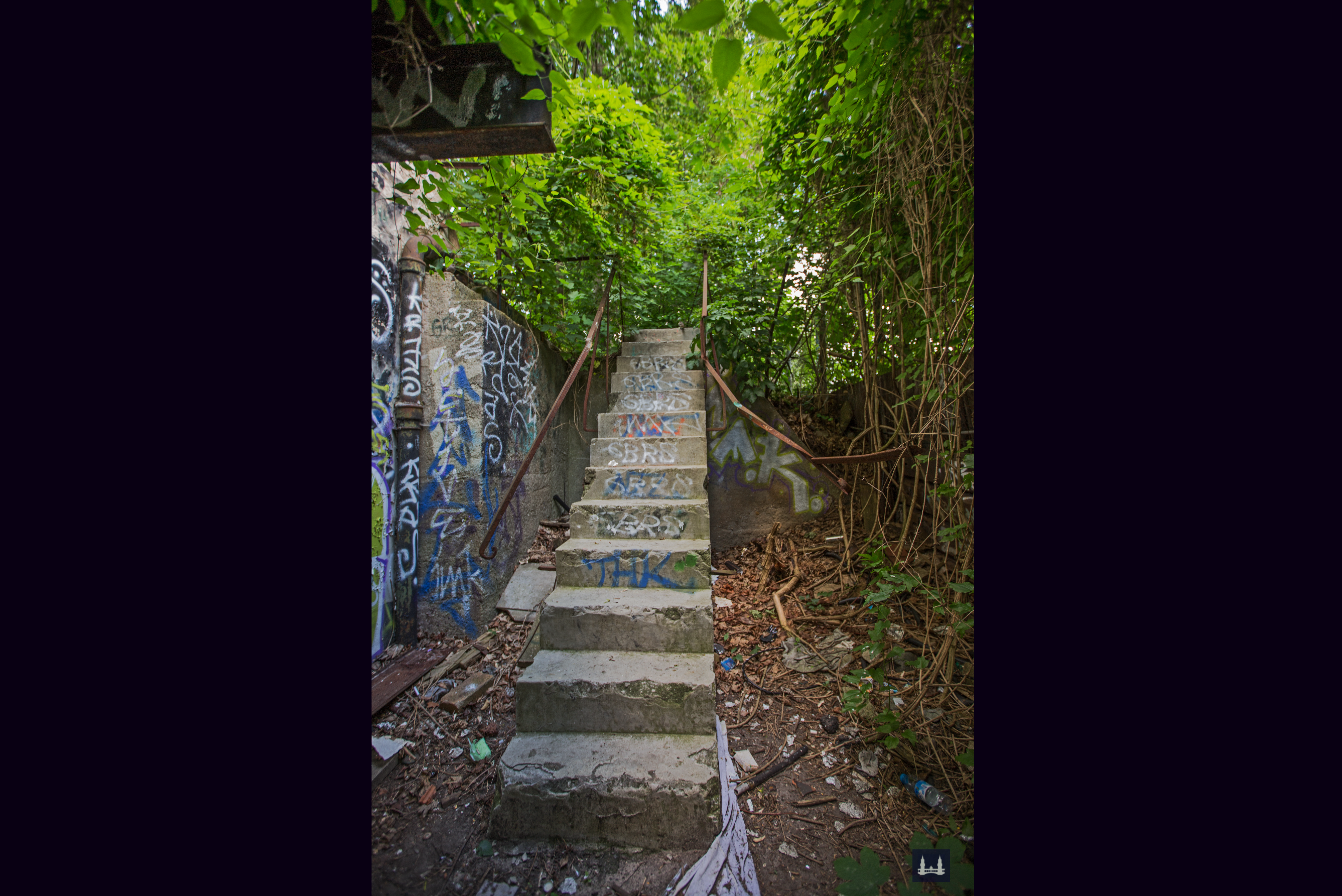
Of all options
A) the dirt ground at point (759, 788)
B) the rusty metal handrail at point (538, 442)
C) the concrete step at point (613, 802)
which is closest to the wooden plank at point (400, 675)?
the dirt ground at point (759, 788)

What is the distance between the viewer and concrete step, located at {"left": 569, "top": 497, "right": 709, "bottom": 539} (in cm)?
271

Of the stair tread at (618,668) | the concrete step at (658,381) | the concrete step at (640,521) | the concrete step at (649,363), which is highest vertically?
the concrete step at (649,363)

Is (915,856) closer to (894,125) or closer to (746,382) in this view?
(894,125)

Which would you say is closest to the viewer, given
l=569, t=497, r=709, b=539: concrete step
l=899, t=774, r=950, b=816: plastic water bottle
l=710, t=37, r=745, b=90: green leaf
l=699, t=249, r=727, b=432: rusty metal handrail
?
l=710, t=37, r=745, b=90: green leaf

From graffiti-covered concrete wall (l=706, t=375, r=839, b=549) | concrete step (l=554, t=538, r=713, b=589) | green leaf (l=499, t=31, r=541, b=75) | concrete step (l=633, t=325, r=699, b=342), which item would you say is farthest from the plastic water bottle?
concrete step (l=633, t=325, r=699, b=342)

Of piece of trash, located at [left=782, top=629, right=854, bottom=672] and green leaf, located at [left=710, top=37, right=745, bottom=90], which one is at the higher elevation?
green leaf, located at [left=710, top=37, right=745, bottom=90]

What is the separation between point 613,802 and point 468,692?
49.6 inches

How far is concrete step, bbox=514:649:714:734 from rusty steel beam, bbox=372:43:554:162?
6.87ft

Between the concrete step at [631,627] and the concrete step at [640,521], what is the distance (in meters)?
0.52

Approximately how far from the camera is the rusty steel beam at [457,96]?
1531 millimetres

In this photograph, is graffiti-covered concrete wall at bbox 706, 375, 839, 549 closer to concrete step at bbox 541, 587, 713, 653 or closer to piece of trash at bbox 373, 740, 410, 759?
concrete step at bbox 541, 587, 713, 653

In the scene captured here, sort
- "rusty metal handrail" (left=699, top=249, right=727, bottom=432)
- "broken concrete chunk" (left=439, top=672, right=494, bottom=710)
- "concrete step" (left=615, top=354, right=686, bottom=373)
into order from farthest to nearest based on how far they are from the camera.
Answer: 1. "concrete step" (left=615, top=354, right=686, bottom=373)
2. "rusty metal handrail" (left=699, top=249, right=727, bottom=432)
3. "broken concrete chunk" (left=439, top=672, right=494, bottom=710)

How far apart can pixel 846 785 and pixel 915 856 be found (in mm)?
402

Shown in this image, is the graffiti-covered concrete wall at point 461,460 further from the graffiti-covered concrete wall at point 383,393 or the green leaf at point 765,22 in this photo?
the green leaf at point 765,22
